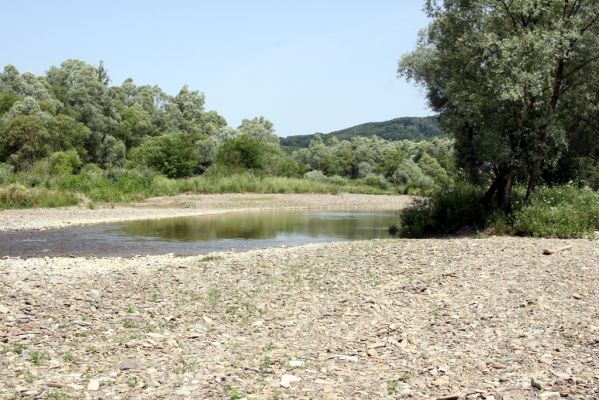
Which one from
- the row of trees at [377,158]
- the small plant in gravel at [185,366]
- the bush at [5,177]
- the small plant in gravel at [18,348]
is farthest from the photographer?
the row of trees at [377,158]

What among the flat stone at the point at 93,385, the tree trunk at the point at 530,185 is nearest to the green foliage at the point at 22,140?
the tree trunk at the point at 530,185

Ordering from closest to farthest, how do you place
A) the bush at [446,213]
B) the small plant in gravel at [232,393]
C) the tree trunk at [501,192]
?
the small plant in gravel at [232,393]
the tree trunk at [501,192]
the bush at [446,213]

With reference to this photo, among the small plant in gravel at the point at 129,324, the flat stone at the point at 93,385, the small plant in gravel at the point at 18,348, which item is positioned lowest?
the flat stone at the point at 93,385

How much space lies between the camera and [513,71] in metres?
18.2

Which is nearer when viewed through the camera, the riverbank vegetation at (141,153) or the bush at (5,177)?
the bush at (5,177)

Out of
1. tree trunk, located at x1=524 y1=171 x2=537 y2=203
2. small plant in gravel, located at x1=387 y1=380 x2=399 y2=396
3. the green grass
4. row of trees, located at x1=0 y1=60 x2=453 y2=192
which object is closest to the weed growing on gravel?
small plant in gravel, located at x1=387 y1=380 x2=399 y2=396

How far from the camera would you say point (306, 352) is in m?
7.85

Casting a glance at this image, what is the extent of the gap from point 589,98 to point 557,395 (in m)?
21.9

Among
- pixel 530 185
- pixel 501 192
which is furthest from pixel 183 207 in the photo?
pixel 530 185

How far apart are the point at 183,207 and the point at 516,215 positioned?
29.2 meters

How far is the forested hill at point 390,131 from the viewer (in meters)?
170

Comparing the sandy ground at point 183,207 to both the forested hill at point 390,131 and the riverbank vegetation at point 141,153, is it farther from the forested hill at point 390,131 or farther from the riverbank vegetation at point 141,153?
the forested hill at point 390,131

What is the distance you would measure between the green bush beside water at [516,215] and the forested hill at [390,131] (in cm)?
14439

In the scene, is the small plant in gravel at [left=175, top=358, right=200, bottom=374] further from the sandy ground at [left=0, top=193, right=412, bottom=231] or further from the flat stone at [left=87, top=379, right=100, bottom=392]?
the sandy ground at [left=0, top=193, right=412, bottom=231]
